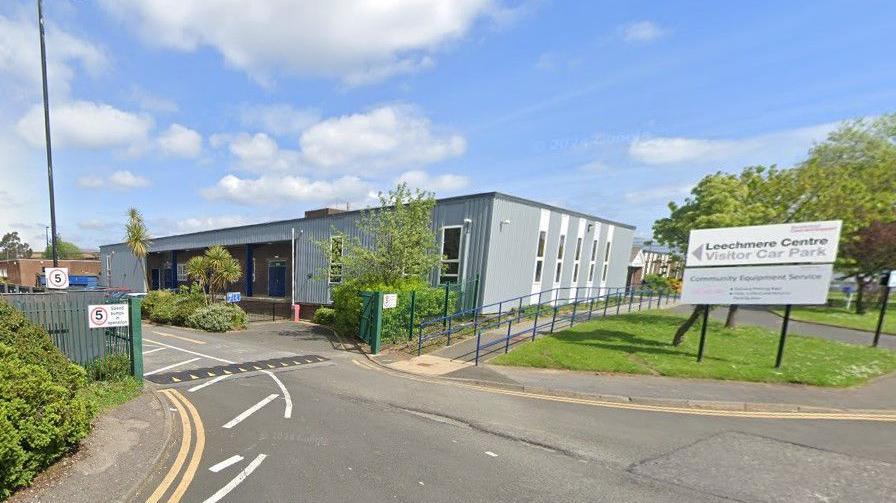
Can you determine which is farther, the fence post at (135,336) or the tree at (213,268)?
the tree at (213,268)

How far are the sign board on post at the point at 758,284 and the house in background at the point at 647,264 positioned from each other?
2958cm

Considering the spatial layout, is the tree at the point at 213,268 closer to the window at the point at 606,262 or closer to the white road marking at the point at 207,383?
the white road marking at the point at 207,383

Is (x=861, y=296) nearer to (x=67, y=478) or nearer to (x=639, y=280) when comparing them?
(x=639, y=280)

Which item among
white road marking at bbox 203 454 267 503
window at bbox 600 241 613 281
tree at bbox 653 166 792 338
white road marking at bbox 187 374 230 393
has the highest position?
tree at bbox 653 166 792 338

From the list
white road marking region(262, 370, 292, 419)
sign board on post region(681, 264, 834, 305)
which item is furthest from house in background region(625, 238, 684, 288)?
white road marking region(262, 370, 292, 419)

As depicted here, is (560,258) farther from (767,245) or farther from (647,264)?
(647,264)

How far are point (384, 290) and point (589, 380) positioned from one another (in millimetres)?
7639

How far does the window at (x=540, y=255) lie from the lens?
1948 centimetres

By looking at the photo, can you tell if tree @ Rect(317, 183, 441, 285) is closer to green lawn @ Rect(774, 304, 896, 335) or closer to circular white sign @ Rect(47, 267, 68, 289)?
circular white sign @ Rect(47, 267, 68, 289)

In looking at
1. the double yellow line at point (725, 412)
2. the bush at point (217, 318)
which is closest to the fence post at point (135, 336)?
the double yellow line at point (725, 412)

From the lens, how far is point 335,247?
58.9 ft

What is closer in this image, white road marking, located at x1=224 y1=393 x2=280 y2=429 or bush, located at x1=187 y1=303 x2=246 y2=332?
white road marking, located at x1=224 y1=393 x2=280 y2=429

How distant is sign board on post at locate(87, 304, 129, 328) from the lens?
321 inches

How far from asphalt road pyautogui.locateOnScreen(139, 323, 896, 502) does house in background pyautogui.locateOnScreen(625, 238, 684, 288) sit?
34.9m
